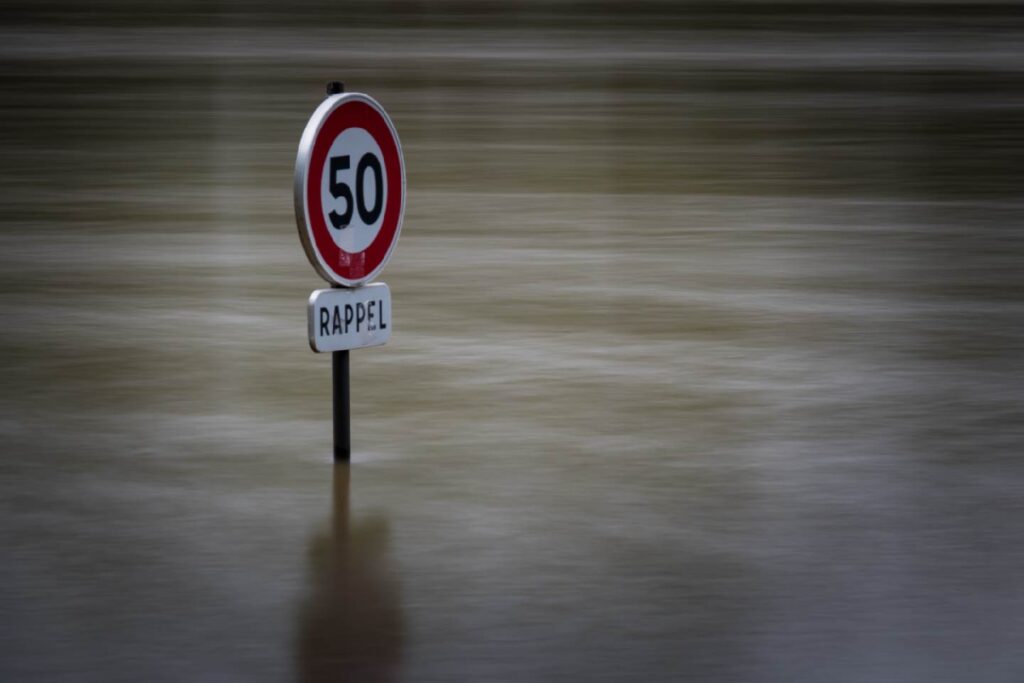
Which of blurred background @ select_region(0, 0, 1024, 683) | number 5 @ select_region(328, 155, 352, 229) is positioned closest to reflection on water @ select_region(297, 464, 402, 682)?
blurred background @ select_region(0, 0, 1024, 683)

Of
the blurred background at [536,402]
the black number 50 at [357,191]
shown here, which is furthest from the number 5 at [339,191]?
the blurred background at [536,402]

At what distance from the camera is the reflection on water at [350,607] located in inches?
172

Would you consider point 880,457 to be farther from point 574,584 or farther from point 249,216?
point 249,216

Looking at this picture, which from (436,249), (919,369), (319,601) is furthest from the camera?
(436,249)

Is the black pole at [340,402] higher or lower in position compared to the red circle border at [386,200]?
lower

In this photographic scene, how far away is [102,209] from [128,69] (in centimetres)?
800

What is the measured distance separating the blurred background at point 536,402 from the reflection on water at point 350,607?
0.02 m

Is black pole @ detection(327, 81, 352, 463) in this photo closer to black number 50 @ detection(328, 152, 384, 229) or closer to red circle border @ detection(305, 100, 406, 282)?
red circle border @ detection(305, 100, 406, 282)

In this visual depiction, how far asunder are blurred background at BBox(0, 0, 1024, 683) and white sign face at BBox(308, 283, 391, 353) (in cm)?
46

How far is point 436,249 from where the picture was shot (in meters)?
11.1

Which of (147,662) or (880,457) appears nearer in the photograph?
(147,662)

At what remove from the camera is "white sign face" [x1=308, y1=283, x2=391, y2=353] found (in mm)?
6059

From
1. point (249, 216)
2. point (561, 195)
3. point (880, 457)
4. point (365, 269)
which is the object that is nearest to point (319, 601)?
point (365, 269)

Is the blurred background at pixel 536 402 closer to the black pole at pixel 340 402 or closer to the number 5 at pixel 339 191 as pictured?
the black pole at pixel 340 402
